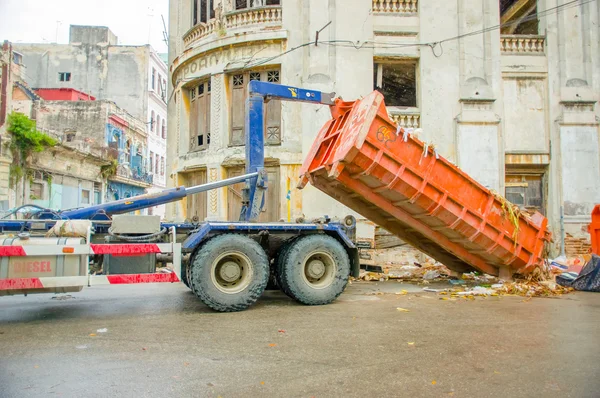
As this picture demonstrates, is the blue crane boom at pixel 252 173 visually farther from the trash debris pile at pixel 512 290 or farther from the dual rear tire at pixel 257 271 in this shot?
the trash debris pile at pixel 512 290

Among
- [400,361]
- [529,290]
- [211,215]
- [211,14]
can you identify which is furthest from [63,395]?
[211,14]

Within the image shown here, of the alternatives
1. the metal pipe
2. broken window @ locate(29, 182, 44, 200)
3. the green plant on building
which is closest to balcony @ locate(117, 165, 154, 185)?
the green plant on building

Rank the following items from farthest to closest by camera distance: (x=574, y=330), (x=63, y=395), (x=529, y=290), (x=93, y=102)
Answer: (x=93, y=102), (x=529, y=290), (x=574, y=330), (x=63, y=395)

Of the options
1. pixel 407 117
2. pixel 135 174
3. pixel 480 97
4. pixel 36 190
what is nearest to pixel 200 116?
pixel 407 117

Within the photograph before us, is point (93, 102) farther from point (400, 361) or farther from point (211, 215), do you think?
point (400, 361)

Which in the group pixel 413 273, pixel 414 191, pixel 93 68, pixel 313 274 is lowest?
pixel 413 273

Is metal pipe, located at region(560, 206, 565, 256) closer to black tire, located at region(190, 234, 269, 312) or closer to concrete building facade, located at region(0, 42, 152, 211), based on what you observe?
black tire, located at region(190, 234, 269, 312)

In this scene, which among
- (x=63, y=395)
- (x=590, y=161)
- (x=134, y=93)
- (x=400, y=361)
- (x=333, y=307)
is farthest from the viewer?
A: (x=134, y=93)

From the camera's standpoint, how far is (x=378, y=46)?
13.0m

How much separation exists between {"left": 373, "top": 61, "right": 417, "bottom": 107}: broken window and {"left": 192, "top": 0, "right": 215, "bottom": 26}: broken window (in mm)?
5290

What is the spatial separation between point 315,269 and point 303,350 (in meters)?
2.56

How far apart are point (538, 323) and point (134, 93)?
36.8m

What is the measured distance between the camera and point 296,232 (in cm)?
711

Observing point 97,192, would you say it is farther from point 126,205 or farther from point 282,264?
point 282,264
